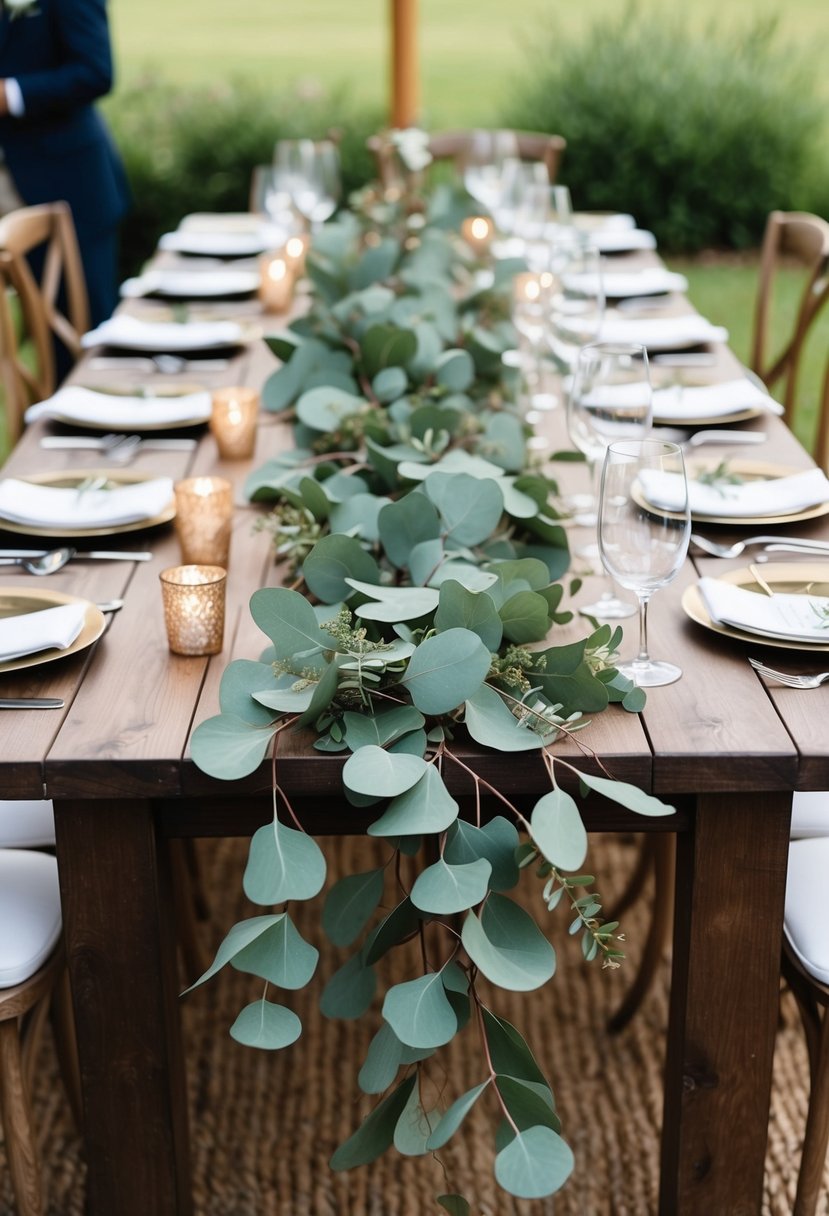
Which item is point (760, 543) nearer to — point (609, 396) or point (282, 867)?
point (609, 396)

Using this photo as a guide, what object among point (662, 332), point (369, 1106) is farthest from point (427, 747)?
point (662, 332)

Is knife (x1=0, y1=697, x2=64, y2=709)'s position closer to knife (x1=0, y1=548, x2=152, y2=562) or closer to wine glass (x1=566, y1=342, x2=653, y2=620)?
knife (x1=0, y1=548, x2=152, y2=562)

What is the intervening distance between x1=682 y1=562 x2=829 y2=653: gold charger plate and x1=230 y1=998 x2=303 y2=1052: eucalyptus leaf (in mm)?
593

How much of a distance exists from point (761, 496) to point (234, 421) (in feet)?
2.45

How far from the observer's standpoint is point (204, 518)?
1646mm

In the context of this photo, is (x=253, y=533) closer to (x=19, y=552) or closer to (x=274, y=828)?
(x=19, y=552)

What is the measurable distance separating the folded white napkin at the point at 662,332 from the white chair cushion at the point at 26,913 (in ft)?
4.83

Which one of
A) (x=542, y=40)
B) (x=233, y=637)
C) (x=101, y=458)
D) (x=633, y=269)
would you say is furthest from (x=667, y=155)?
(x=233, y=637)

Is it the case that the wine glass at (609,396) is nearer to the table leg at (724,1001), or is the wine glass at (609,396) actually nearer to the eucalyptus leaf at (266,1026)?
the table leg at (724,1001)

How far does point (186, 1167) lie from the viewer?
4.98 feet

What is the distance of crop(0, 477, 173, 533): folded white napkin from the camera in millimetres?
1796

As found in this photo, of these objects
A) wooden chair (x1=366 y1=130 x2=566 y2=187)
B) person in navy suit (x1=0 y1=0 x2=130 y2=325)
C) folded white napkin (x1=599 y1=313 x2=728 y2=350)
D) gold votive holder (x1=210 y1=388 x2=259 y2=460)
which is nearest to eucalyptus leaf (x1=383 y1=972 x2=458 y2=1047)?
gold votive holder (x1=210 y1=388 x2=259 y2=460)

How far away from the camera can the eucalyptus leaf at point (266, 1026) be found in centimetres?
115

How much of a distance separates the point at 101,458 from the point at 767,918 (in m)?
1.20
